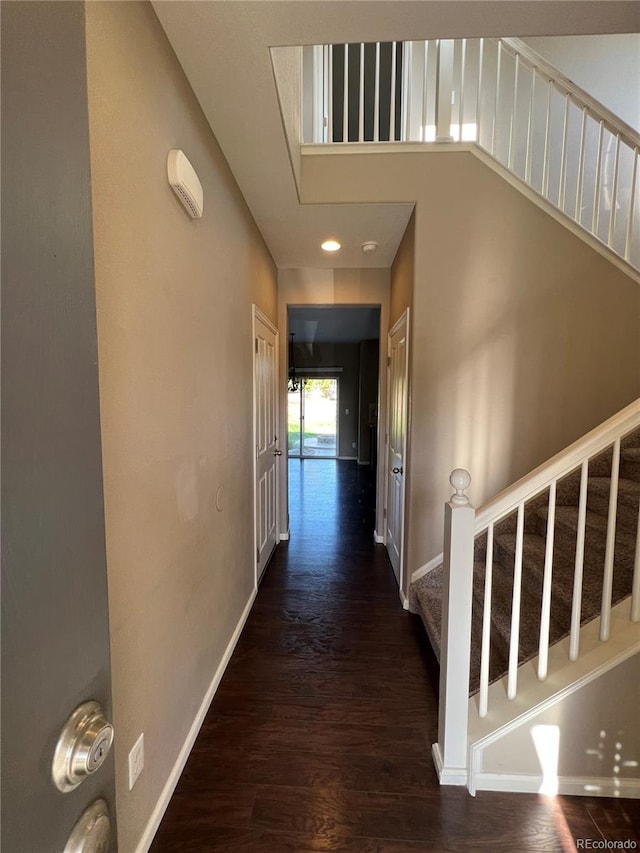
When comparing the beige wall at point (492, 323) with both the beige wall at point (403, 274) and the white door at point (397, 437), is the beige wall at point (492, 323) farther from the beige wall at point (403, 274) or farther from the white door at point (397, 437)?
the white door at point (397, 437)

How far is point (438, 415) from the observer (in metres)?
2.56

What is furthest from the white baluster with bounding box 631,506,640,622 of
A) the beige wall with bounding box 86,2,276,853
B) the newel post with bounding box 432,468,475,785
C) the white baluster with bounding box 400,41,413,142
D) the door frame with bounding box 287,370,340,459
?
the door frame with bounding box 287,370,340,459

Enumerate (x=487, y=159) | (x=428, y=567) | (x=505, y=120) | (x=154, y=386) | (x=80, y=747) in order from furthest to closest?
(x=505, y=120)
(x=428, y=567)
(x=487, y=159)
(x=154, y=386)
(x=80, y=747)

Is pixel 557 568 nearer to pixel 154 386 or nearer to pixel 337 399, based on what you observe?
pixel 154 386

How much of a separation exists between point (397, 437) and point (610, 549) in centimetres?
198

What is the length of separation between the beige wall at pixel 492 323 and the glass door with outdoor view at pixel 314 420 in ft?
21.7

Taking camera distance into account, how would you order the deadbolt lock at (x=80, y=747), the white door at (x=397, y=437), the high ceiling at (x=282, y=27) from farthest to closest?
the white door at (x=397, y=437) < the high ceiling at (x=282, y=27) < the deadbolt lock at (x=80, y=747)

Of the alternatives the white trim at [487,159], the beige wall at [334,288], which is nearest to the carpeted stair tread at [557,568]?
the white trim at [487,159]

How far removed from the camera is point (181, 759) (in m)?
1.53

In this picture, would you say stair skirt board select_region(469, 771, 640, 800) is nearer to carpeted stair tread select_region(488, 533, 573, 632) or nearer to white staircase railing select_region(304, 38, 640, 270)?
carpeted stair tread select_region(488, 533, 573, 632)

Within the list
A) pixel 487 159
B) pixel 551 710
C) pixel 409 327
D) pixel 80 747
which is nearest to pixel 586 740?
pixel 551 710

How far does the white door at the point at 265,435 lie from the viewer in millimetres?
2934

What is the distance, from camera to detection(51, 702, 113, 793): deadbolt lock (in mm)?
484

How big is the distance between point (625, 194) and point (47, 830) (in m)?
4.16
